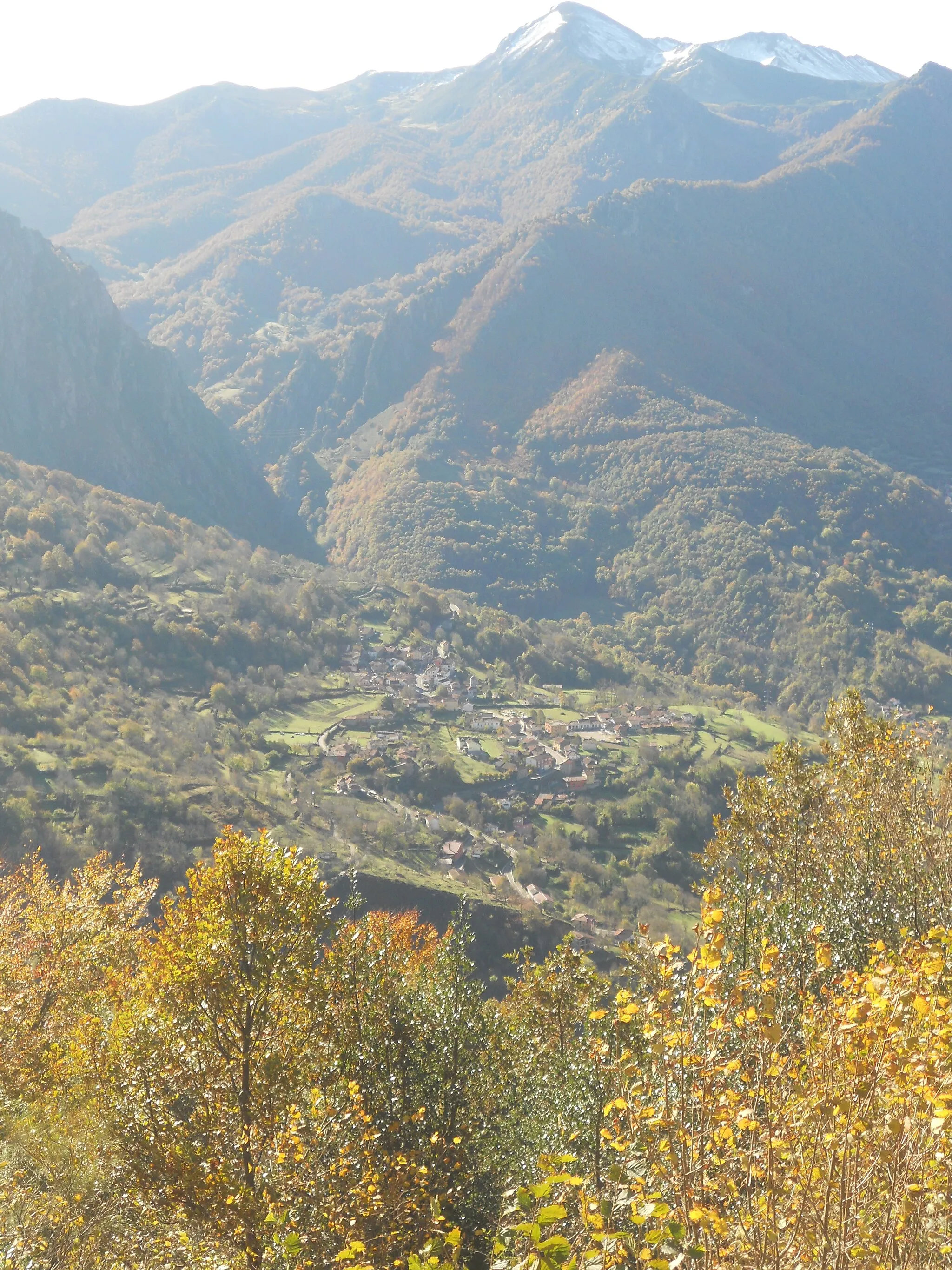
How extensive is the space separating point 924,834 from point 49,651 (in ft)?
277

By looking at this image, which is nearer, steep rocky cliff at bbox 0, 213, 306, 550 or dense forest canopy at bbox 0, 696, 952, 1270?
dense forest canopy at bbox 0, 696, 952, 1270

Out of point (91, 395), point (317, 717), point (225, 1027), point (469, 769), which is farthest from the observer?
point (91, 395)

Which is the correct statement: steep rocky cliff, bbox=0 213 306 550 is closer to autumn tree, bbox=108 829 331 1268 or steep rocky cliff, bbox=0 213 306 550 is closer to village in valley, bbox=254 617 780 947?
village in valley, bbox=254 617 780 947

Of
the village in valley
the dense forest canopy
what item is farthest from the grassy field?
the dense forest canopy

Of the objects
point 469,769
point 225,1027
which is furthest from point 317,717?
point 225,1027

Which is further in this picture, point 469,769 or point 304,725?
point 304,725

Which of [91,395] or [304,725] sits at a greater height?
[91,395]

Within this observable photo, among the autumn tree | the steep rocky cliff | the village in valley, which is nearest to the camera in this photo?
the autumn tree

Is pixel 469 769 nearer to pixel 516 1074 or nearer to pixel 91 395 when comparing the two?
pixel 516 1074

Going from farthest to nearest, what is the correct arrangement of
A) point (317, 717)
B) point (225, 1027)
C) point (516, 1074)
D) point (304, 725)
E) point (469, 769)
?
point (317, 717) < point (304, 725) < point (469, 769) < point (516, 1074) < point (225, 1027)

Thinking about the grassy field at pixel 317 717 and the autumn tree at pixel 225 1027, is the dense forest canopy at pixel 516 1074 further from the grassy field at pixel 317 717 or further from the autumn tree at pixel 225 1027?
the grassy field at pixel 317 717

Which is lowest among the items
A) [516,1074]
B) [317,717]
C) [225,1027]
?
[317,717]

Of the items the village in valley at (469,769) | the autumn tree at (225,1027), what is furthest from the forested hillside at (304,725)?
the autumn tree at (225,1027)

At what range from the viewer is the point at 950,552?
16325 centimetres
